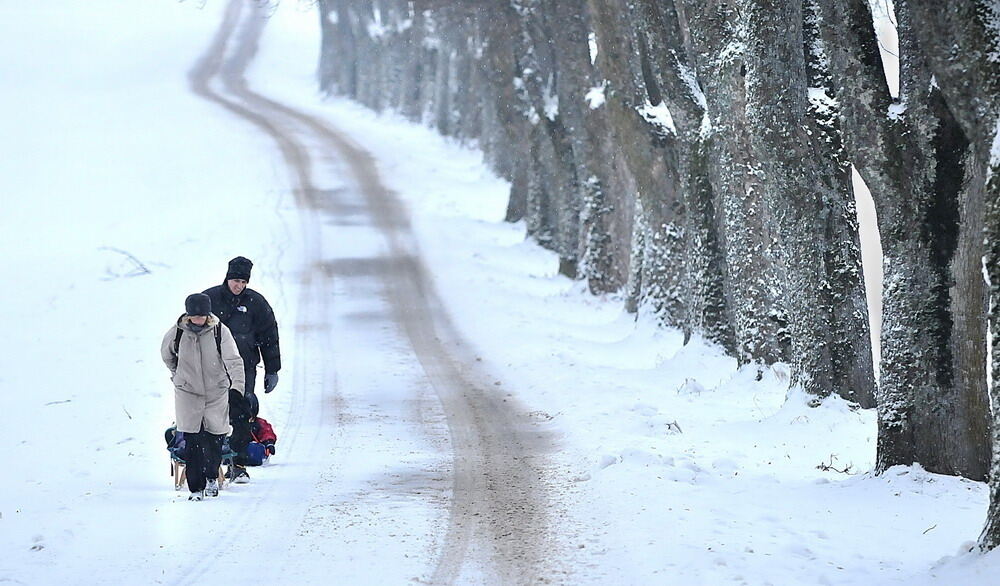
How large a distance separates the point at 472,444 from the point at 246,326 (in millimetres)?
2407

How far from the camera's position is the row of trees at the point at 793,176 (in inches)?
309

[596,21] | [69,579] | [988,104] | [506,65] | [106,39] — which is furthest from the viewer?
[106,39]

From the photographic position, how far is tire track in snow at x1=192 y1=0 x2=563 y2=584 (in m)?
7.29

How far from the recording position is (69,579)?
704cm

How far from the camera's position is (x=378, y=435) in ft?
37.7

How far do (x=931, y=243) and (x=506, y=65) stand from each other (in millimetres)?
16279

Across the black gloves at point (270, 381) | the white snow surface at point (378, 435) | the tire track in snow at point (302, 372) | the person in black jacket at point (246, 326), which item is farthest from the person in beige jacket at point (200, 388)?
the black gloves at point (270, 381)

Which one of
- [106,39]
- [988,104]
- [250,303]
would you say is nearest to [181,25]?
[106,39]

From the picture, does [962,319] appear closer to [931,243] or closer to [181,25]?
[931,243]

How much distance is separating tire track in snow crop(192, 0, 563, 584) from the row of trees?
8.90 ft

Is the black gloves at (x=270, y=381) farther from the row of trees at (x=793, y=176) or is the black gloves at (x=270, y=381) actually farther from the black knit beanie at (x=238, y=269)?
the row of trees at (x=793, y=176)

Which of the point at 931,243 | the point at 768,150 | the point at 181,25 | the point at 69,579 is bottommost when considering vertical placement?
the point at 69,579

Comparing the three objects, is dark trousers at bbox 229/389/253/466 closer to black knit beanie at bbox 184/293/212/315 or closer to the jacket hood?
the jacket hood

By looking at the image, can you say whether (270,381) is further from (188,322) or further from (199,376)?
(188,322)
